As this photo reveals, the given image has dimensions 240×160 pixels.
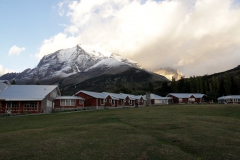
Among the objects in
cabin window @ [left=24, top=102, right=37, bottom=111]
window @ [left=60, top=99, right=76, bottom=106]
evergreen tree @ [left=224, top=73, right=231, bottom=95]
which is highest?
evergreen tree @ [left=224, top=73, right=231, bottom=95]

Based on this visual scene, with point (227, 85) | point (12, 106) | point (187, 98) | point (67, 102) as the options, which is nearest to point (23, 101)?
point (12, 106)

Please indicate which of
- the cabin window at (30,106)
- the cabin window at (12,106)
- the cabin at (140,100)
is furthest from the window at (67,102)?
the cabin at (140,100)

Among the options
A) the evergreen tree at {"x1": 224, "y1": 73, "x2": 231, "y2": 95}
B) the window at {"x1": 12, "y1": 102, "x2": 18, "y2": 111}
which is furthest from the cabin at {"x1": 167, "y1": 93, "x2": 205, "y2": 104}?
the window at {"x1": 12, "y1": 102, "x2": 18, "y2": 111}

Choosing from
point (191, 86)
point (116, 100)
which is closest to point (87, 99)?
point (116, 100)

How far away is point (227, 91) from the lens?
110 meters

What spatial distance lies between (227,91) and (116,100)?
64804 millimetres

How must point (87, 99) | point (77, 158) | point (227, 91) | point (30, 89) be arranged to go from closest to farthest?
point (77, 158) < point (30, 89) < point (87, 99) < point (227, 91)

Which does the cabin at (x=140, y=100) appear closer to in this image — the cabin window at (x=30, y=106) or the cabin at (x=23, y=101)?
the cabin at (x=23, y=101)

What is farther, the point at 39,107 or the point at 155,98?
the point at 155,98

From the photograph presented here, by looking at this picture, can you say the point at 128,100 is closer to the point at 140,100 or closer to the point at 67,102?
the point at 140,100

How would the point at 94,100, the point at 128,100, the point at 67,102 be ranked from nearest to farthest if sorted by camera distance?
1. the point at 67,102
2. the point at 94,100
3. the point at 128,100

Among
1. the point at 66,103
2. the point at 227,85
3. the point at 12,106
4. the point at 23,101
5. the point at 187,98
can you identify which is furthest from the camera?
the point at 227,85

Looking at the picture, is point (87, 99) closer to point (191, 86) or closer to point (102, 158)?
point (102, 158)

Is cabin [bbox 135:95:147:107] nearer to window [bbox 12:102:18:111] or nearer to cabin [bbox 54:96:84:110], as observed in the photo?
cabin [bbox 54:96:84:110]
